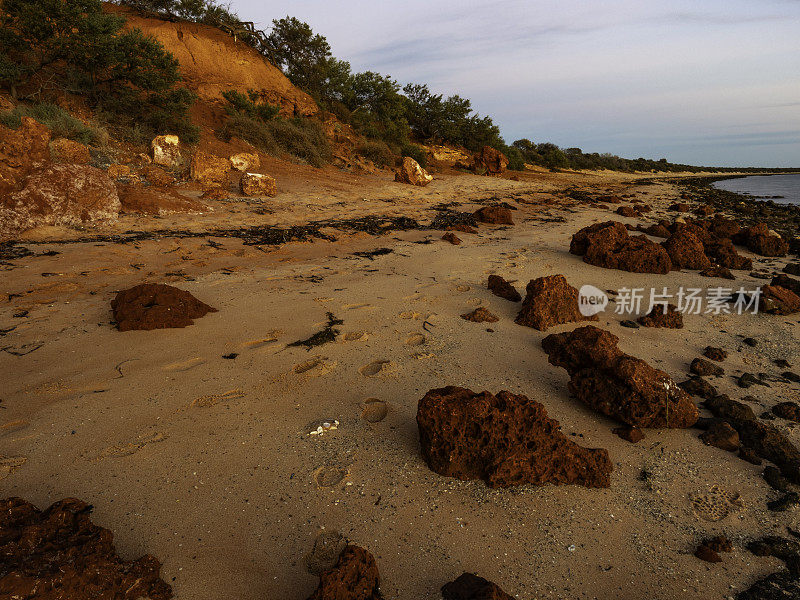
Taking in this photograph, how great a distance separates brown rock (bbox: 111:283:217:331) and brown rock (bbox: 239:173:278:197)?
245 inches

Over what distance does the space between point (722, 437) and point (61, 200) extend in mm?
8067

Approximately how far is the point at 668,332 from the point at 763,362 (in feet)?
2.18

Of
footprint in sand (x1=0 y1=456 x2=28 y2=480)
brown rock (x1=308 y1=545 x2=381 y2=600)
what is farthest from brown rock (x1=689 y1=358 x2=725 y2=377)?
footprint in sand (x1=0 y1=456 x2=28 y2=480)

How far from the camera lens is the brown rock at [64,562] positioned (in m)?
1.21

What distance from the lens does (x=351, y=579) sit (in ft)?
4.36

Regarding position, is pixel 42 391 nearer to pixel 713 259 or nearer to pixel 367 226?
pixel 367 226

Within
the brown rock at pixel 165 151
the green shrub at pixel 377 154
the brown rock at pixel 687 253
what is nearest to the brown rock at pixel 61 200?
the brown rock at pixel 165 151

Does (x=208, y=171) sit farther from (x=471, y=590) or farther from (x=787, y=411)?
(x=787, y=411)

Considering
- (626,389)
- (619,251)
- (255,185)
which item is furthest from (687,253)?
(255,185)

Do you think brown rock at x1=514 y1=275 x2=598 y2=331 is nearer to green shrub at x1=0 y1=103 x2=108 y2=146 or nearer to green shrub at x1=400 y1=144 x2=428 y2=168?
green shrub at x1=0 y1=103 x2=108 y2=146

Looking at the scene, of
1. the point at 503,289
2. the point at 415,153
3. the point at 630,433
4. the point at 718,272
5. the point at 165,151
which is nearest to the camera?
the point at 630,433

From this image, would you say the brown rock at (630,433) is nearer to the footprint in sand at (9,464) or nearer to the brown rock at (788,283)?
the footprint in sand at (9,464)

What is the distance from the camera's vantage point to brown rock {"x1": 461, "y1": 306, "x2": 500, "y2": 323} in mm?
3607

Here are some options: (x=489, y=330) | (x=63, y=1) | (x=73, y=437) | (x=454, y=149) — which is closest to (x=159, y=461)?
(x=73, y=437)
